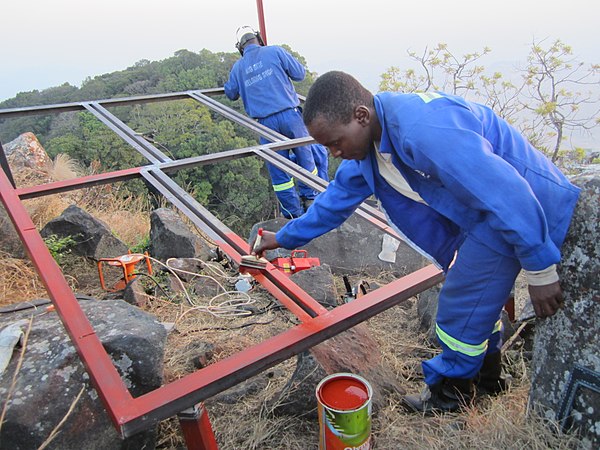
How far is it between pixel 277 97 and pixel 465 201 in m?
3.69

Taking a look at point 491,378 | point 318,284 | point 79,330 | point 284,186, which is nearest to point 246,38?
point 284,186

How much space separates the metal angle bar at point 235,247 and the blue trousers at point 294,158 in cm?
192

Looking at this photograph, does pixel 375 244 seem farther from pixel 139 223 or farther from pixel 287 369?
pixel 139 223

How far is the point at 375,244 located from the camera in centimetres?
415

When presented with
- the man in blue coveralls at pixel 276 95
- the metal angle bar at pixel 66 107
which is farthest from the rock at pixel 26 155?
the man in blue coveralls at pixel 276 95

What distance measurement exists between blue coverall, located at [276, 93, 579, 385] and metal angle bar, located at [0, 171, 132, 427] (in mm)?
1078

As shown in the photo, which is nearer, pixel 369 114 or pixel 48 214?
pixel 369 114

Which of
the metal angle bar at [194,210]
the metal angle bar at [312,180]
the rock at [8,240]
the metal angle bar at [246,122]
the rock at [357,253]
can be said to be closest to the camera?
the metal angle bar at [194,210]

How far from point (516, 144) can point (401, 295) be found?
2.41ft

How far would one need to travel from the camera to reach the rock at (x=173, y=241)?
4082 millimetres

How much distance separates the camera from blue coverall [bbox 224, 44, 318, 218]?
486 cm

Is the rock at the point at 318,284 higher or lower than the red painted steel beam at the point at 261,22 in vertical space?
lower

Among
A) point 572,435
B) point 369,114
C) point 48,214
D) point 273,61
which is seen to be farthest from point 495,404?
point 48,214

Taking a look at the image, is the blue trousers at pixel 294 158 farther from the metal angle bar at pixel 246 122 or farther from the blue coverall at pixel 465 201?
the blue coverall at pixel 465 201
